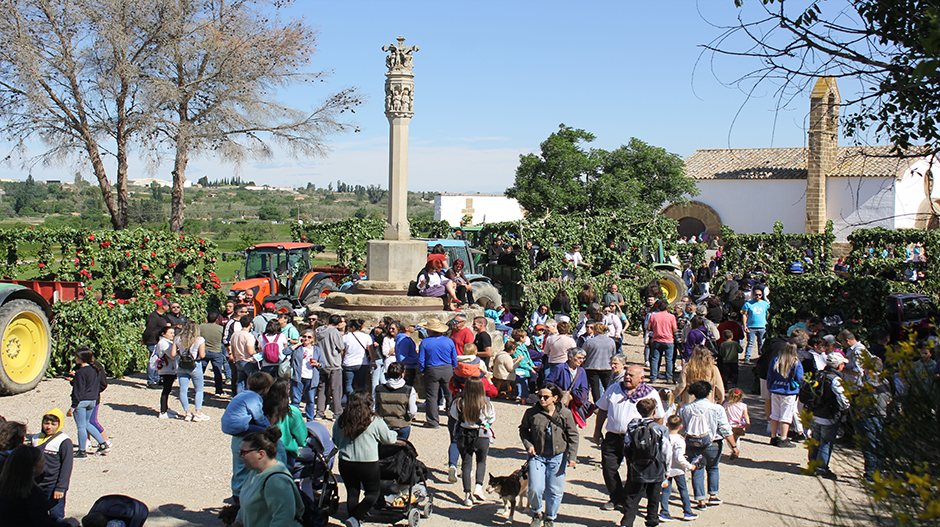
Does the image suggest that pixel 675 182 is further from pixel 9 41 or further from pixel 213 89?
pixel 9 41

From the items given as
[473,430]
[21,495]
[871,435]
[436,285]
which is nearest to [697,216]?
[436,285]

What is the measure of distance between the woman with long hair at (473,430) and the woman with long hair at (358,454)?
1.20 meters

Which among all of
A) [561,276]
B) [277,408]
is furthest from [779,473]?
[561,276]

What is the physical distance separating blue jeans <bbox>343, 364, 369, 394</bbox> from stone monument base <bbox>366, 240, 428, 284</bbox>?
13.5 ft

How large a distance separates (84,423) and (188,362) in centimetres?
197

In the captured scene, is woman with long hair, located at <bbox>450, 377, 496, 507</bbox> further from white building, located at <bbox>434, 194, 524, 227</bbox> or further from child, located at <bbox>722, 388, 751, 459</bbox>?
white building, located at <bbox>434, 194, 524, 227</bbox>

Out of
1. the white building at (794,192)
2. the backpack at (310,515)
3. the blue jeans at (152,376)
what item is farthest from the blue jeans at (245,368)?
the white building at (794,192)

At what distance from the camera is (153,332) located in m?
11.8

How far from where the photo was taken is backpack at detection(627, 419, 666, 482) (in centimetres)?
640

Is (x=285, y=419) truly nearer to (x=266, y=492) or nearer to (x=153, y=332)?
(x=266, y=492)

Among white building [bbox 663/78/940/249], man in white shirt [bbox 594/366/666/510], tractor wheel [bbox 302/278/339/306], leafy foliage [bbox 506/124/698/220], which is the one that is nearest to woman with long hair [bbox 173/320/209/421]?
man in white shirt [bbox 594/366/666/510]

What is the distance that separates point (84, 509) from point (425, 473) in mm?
3207

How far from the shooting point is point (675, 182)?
109 feet

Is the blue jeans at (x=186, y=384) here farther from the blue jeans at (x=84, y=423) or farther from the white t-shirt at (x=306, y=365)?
the blue jeans at (x=84, y=423)
